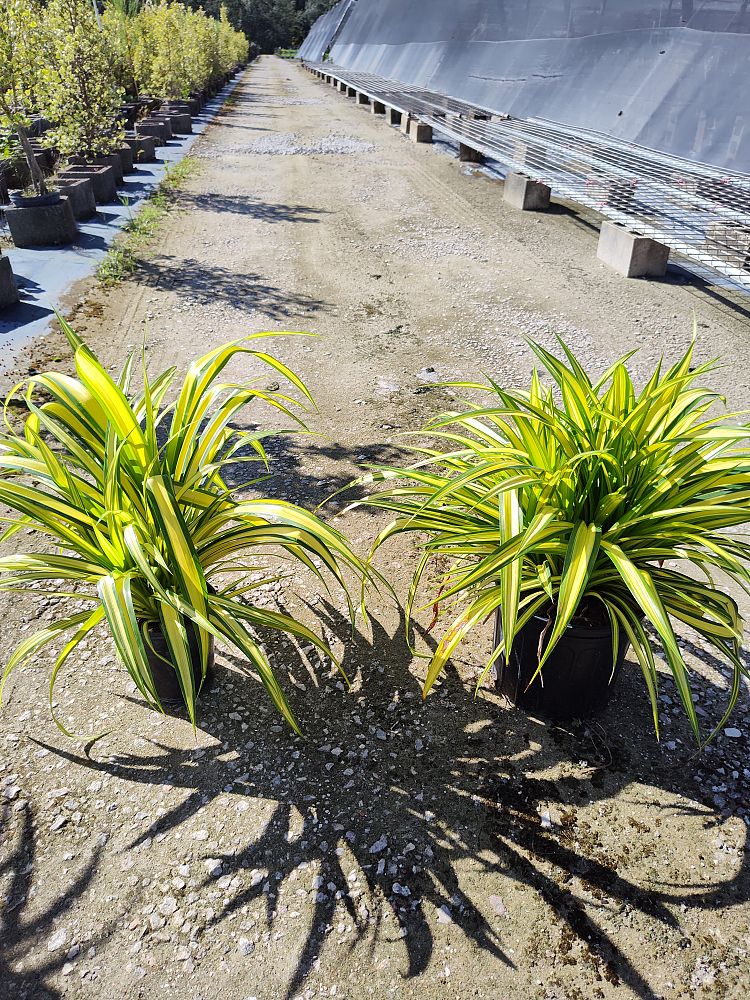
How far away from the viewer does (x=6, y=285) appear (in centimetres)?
489

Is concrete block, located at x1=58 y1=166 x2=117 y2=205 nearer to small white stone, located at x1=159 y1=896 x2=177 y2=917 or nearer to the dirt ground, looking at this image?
the dirt ground

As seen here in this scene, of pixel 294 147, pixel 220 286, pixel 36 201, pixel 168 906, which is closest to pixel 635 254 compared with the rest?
pixel 220 286

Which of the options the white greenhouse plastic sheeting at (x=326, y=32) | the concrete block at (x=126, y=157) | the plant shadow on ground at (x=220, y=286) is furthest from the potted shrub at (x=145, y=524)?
the white greenhouse plastic sheeting at (x=326, y=32)

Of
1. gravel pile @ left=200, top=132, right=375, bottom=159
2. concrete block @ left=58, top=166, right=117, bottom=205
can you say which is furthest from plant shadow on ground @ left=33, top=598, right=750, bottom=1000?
gravel pile @ left=200, top=132, right=375, bottom=159

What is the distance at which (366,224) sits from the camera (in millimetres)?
7418

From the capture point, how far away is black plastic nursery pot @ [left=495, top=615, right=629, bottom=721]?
1.82 meters

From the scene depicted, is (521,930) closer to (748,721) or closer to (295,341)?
(748,721)

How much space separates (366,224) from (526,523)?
6.44 metres

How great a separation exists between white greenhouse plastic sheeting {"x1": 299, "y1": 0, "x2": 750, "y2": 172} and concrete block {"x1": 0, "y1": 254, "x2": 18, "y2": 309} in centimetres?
701

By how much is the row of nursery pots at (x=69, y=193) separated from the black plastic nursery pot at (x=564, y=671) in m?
4.77

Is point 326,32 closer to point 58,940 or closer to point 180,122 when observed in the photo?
point 180,122

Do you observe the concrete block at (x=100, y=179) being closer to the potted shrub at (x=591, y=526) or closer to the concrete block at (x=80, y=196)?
the concrete block at (x=80, y=196)

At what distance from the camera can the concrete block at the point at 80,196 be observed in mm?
7028

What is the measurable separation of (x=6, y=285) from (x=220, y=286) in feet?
5.31
